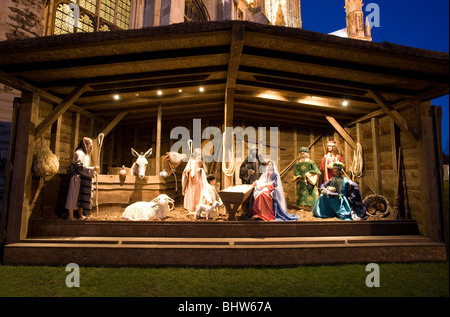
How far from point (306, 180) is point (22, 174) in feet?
23.5

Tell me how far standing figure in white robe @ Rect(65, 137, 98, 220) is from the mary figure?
381 centimetres

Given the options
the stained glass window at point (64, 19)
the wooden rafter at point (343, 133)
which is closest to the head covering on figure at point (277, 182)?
the wooden rafter at point (343, 133)

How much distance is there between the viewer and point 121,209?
6.44 meters

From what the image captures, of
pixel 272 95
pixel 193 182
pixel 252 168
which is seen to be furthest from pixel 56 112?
pixel 272 95

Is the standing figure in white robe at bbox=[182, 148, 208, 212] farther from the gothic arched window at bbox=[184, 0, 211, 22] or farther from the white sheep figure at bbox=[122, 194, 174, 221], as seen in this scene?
the gothic arched window at bbox=[184, 0, 211, 22]

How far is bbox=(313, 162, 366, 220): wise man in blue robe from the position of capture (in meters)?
5.45

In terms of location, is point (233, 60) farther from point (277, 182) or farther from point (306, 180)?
point (306, 180)

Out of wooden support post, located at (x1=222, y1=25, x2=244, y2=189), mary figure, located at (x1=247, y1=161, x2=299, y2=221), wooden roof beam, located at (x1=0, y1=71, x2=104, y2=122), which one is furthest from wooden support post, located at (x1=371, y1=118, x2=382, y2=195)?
wooden roof beam, located at (x1=0, y1=71, x2=104, y2=122)

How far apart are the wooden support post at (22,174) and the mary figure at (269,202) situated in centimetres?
474

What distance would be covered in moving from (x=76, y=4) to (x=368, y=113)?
12.4m

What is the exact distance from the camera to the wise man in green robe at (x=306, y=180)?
6.86m

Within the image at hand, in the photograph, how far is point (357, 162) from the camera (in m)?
7.25

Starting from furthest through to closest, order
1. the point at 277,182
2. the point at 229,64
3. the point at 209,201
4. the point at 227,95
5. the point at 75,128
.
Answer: the point at 75,128, the point at 227,95, the point at 277,182, the point at 209,201, the point at 229,64
